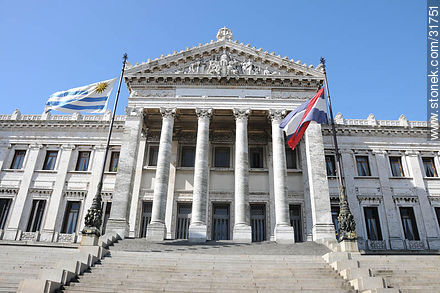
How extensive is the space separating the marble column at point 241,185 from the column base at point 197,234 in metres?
2.03

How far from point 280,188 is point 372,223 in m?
10.2

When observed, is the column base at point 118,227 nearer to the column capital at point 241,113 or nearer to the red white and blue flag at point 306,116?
the column capital at point 241,113

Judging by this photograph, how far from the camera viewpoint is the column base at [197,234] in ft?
71.1

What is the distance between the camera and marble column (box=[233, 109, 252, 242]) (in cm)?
2211

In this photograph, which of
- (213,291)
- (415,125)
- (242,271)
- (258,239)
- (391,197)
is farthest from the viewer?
(415,125)

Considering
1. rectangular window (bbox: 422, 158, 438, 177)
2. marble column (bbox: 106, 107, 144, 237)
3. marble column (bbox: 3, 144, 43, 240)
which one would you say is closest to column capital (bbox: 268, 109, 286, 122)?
marble column (bbox: 106, 107, 144, 237)

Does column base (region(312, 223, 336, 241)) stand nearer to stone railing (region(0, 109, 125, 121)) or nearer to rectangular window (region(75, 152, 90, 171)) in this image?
stone railing (region(0, 109, 125, 121))

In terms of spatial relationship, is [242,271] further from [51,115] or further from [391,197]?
[51,115]

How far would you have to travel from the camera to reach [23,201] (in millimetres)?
28438

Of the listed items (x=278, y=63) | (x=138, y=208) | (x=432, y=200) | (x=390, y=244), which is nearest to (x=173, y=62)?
A: (x=278, y=63)

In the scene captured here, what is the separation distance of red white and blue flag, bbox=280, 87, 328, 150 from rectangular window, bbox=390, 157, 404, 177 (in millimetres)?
14565

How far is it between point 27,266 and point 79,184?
1517 centimetres

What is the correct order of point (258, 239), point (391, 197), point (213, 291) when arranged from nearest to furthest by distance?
point (213, 291), point (258, 239), point (391, 197)

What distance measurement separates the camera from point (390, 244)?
26.9 metres
